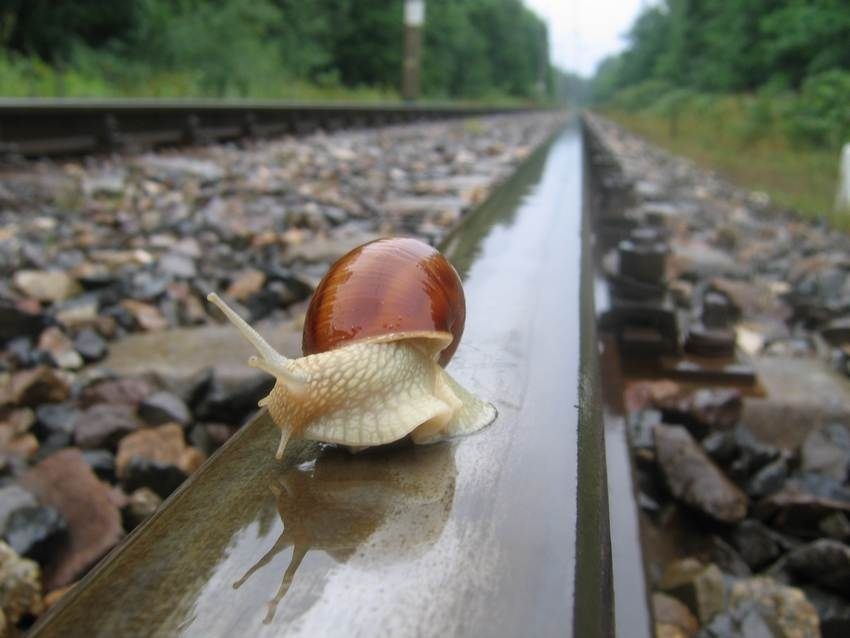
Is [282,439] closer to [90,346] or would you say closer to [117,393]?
[117,393]

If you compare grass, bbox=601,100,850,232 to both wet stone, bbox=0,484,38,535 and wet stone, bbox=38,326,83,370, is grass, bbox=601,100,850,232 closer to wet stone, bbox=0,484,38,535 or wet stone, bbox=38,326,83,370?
wet stone, bbox=38,326,83,370

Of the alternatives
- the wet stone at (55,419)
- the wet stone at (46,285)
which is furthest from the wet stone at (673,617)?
the wet stone at (46,285)

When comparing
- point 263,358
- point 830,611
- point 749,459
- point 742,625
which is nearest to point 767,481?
point 749,459

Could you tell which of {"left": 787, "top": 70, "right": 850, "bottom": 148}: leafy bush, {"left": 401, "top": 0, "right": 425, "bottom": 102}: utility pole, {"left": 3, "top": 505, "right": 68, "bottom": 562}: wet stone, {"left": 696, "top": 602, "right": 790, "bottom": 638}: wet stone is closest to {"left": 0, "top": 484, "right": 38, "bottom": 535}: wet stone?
{"left": 3, "top": 505, "right": 68, "bottom": 562}: wet stone

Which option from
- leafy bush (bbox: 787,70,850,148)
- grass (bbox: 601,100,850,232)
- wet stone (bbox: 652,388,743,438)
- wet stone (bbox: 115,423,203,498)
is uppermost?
leafy bush (bbox: 787,70,850,148)

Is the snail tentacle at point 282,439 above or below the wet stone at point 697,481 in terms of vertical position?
above

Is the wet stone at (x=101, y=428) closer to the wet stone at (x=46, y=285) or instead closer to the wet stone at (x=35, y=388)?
the wet stone at (x=35, y=388)
